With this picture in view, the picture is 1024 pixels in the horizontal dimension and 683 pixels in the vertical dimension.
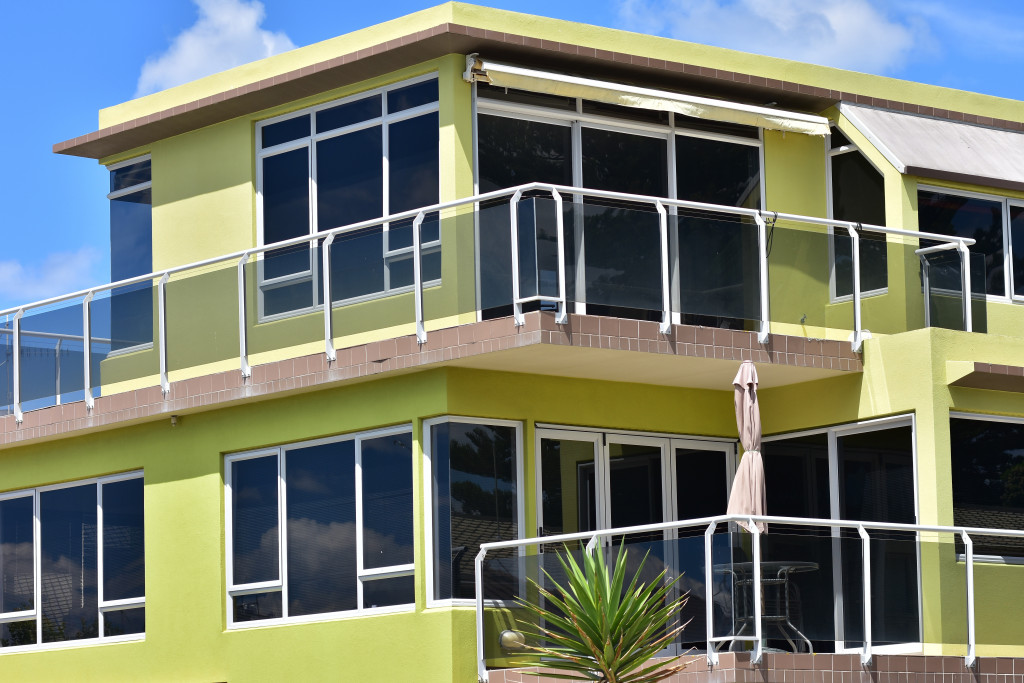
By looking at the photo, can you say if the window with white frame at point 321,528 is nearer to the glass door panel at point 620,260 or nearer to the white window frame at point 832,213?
the glass door panel at point 620,260

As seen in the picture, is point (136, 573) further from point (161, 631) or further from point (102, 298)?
point (102, 298)

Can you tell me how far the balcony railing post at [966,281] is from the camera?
65.4 ft

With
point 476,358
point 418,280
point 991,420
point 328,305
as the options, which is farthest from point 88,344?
point 991,420

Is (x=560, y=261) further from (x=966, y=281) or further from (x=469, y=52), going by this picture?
(x=966, y=281)

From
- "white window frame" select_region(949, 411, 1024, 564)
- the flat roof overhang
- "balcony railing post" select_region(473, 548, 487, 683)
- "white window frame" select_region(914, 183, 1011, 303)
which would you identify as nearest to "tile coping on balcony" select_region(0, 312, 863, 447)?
"white window frame" select_region(949, 411, 1024, 564)

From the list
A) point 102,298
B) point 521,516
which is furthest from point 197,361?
point 521,516

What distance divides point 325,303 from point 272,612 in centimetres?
352

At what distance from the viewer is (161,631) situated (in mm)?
20469

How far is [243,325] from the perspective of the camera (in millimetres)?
19922

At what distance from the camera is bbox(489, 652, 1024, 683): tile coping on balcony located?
1547cm

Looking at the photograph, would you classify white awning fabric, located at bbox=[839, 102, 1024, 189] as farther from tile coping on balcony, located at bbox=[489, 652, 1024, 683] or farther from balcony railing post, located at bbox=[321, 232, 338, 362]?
balcony railing post, located at bbox=[321, 232, 338, 362]

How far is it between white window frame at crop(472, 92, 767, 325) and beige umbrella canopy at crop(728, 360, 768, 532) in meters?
1.03

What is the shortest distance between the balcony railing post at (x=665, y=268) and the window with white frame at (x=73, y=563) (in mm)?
7161

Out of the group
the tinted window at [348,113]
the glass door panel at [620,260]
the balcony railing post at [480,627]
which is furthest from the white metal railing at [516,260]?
the balcony railing post at [480,627]
